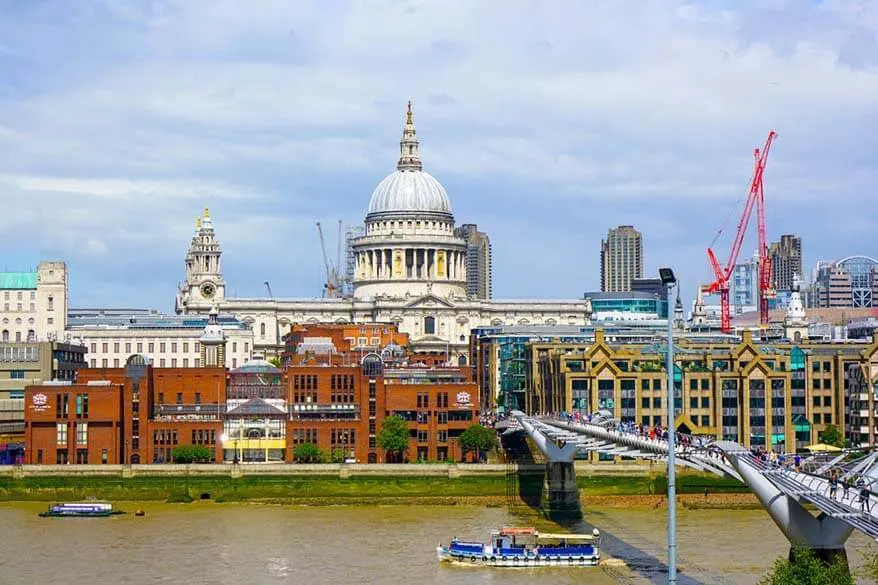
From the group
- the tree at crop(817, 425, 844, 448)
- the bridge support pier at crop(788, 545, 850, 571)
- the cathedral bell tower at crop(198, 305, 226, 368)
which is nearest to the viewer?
the bridge support pier at crop(788, 545, 850, 571)

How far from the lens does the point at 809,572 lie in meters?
42.7

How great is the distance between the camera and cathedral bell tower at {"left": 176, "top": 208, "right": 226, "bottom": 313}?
174m

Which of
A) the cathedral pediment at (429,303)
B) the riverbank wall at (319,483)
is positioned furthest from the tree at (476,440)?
the cathedral pediment at (429,303)

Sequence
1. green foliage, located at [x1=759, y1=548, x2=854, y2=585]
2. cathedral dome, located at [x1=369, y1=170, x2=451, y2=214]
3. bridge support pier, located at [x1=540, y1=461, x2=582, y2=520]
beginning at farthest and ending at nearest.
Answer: cathedral dome, located at [x1=369, y1=170, x2=451, y2=214]
bridge support pier, located at [x1=540, y1=461, x2=582, y2=520]
green foliage, located at [x1=759, y1=548, x2=854, y2=585]

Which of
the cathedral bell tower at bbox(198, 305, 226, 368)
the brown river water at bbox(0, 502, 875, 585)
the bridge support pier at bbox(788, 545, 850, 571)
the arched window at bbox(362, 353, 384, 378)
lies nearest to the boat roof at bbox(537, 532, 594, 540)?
the brown river water at bbox(0, 502, 875, 585)

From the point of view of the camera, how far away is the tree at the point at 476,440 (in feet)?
293

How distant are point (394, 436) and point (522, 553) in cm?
2655

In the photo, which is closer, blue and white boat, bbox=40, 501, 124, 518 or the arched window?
blue and white boat, bbox=40, 501, 124, 518

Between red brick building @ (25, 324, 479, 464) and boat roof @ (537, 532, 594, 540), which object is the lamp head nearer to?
boat roof @ (537, 532, 594, 540)

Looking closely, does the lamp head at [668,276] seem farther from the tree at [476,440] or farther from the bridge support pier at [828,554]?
the tree at [476,440]

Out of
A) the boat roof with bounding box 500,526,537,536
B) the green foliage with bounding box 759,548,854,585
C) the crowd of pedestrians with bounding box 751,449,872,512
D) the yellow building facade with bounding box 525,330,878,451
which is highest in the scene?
the yellow building facade with bounding box 525,330,878,451

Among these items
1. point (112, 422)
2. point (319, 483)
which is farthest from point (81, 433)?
point (319, 483)

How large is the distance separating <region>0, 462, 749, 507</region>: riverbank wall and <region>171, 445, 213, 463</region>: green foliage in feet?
10.9

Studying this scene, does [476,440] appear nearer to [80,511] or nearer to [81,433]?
[81,433]
